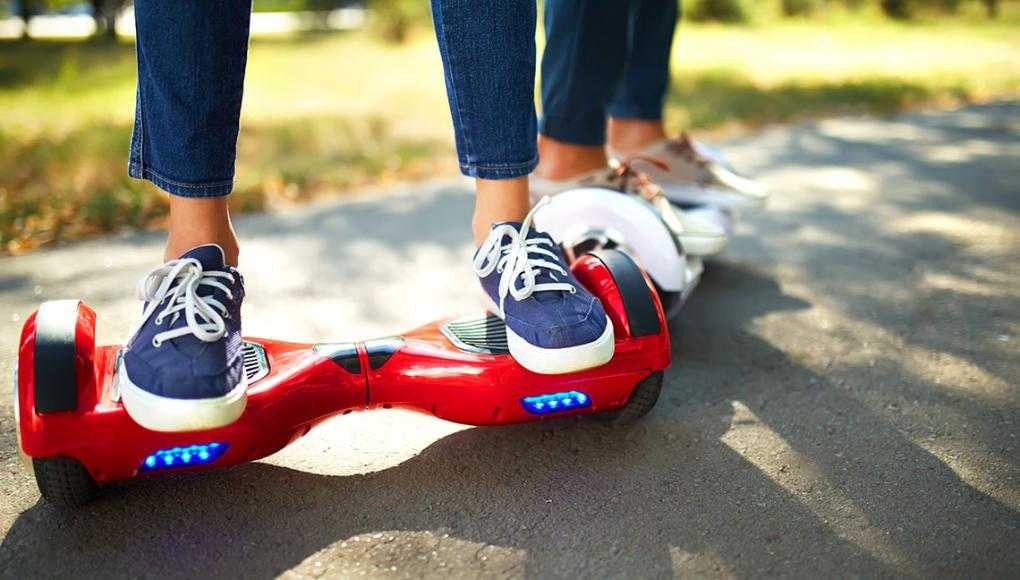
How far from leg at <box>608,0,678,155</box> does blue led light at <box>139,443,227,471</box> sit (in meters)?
1.46

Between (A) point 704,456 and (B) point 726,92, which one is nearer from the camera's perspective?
(A) point 704,456

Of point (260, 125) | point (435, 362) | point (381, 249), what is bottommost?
point (260, 125)

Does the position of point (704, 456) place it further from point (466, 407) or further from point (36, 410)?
point (36, 410)

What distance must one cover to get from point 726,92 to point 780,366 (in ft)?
13.2

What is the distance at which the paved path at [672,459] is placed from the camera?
1202mm

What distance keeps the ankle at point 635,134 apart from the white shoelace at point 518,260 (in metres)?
0.98

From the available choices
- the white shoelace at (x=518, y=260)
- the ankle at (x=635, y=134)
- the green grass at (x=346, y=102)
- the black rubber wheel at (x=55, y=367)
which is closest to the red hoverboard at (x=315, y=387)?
the black rubber wheel at (x=55, y=367)

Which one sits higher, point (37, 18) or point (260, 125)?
point (260, 125)

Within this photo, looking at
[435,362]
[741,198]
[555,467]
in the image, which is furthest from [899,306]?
[435,362]

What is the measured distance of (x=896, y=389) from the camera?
66.4 inches

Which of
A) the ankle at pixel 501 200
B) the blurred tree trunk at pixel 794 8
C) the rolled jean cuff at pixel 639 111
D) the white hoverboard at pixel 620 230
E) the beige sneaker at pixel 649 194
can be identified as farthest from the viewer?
the blurred tree trunk at pixel 794 8

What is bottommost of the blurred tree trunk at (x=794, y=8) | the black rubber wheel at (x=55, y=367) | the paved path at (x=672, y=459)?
the blurred tree trunk at (x=794, y=8)

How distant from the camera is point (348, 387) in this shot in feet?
4.61

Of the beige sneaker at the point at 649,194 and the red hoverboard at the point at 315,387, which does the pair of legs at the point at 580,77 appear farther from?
the red hoverboard at the point at 315,387
